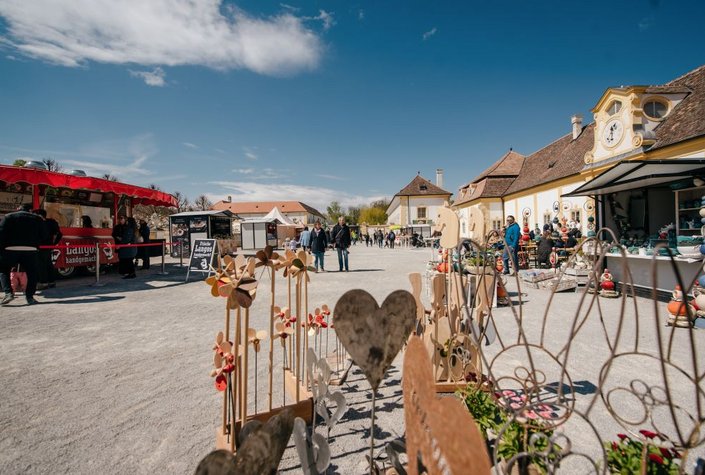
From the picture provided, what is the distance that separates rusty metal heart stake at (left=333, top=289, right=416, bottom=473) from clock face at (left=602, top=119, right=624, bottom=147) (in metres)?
15.1

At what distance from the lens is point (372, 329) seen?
1.33 meters

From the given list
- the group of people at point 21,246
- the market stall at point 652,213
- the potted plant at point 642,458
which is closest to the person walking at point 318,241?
the group of people at point 21,246

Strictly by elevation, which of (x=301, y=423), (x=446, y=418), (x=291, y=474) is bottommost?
(x=291, y=474)

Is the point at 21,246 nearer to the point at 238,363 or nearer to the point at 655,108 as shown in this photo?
the point at 238,363

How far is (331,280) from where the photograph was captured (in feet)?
32.1

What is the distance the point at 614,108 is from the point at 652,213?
510cm

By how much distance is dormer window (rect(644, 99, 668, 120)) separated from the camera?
12.0 meters

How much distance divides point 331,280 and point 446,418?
354 inches

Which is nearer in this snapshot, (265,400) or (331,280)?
(265,400)

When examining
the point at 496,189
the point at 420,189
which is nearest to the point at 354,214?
the point at 420,189

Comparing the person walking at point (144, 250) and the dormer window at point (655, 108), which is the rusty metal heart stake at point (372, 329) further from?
the dormer window at point (655, 108)

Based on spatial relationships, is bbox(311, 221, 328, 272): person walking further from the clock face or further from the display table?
the clock face

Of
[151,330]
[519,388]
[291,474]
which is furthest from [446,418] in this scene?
[151,330]

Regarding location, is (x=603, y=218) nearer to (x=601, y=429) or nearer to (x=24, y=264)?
(x=601, y=429)
